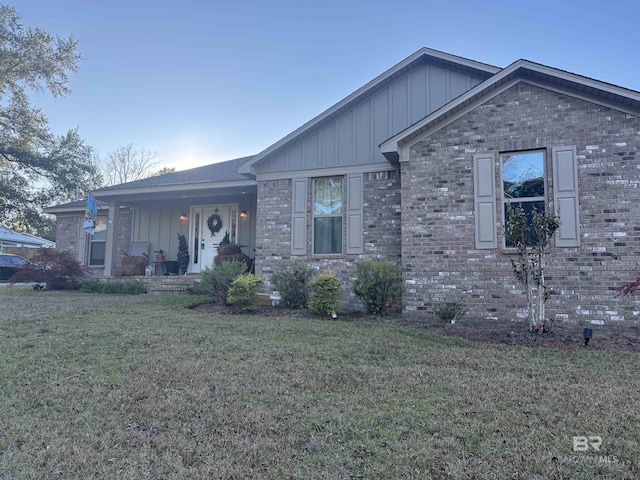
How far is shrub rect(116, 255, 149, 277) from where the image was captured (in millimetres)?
12125

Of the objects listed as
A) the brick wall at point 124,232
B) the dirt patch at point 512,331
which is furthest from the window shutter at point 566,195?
the brick wall at point 124,232

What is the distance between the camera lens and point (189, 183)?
450 inches

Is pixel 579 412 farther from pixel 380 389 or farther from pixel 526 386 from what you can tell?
pixel 380 389

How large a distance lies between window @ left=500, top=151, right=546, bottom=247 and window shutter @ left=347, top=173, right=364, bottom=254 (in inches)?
115

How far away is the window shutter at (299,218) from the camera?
362 inches

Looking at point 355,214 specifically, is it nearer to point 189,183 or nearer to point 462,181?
point 462,181

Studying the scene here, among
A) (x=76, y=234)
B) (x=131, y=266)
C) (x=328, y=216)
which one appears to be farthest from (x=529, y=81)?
(x=76, y=234)

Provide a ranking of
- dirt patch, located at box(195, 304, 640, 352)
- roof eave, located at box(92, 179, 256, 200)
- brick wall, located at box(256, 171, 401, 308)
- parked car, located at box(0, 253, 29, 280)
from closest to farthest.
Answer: dirt patch, located at box(195, 304, 640, 352) < brick wall, located at box(256, 171, 401, 308) < roof eave, located at box(92, 179, 256, 200) < parked car, located at box(0, 253, 29, 280)

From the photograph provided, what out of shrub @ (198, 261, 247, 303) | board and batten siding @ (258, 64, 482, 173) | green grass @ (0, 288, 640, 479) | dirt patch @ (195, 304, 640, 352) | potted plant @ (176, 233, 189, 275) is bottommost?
green grass @ (0, 288, 640, 479)

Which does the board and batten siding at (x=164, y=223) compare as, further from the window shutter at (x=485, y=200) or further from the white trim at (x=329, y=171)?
the window shutter at (x=485, y=200)

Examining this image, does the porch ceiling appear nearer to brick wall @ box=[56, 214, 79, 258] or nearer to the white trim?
the white trim

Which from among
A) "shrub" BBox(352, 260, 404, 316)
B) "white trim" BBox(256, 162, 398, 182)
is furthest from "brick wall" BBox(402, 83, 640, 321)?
"white trim" BBox(256, 162, 398, 182)

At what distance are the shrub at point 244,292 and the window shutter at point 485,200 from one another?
4173 millimetres

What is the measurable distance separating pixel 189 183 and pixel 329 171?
4.53 m
